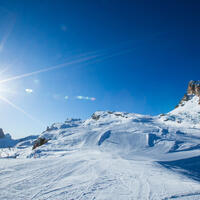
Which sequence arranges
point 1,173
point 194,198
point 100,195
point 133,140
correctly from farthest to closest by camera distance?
point 133,140 → point 1,173 → point 100,195 → point 194,198

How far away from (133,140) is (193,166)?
666cm

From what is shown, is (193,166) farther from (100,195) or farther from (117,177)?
(100,195)

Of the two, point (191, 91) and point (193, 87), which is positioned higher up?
point (193, 87)

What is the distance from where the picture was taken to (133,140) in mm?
14891

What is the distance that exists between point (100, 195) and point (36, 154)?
1272cm

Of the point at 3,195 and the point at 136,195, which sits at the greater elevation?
the point at 136,195

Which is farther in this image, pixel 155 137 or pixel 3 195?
pixel 155 137

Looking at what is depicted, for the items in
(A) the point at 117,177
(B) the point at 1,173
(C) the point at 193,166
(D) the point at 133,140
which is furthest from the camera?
(D) the point at 133,140

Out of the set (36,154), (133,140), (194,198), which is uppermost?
(133,140)

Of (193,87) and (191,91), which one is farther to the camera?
(191,91)

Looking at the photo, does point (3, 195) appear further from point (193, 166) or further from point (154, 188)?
point (193, 166)

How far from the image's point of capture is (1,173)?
560 cm

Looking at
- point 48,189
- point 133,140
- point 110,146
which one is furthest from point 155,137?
point 48,189

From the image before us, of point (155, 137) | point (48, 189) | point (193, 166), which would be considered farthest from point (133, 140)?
point (48, 189)
